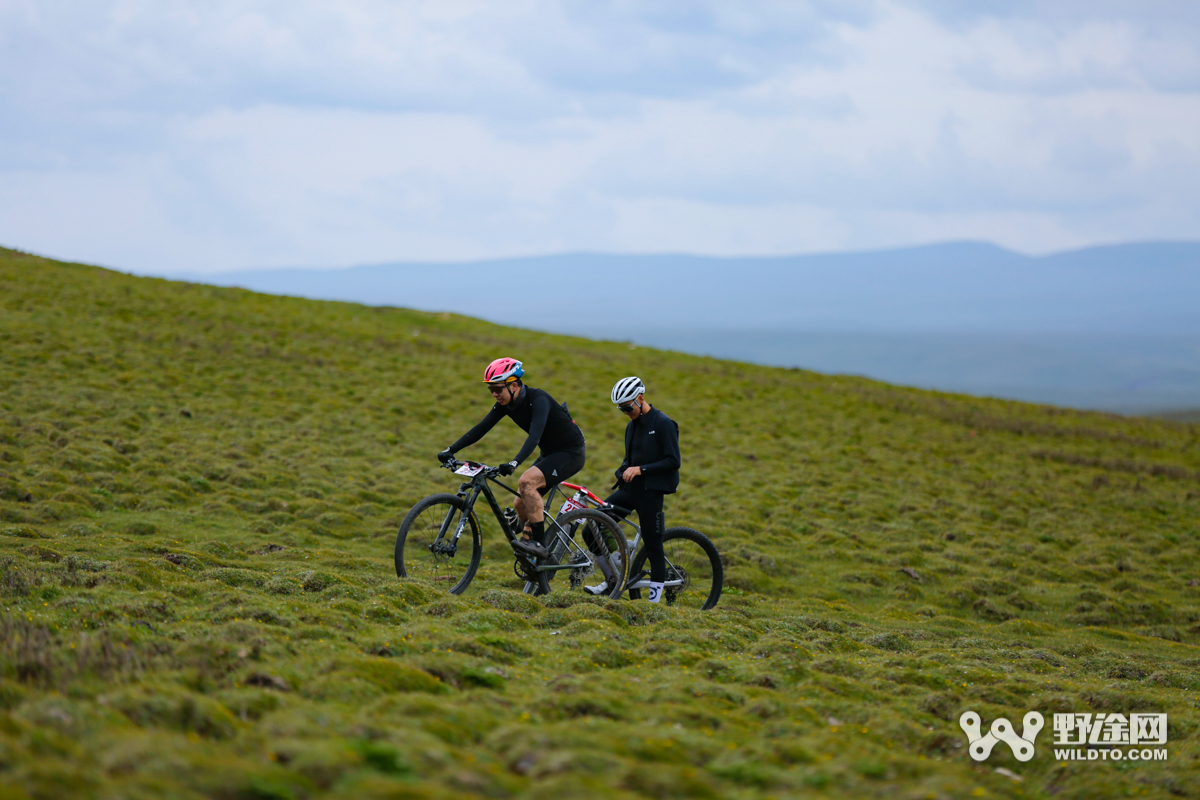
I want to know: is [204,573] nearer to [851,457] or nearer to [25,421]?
[25,421]

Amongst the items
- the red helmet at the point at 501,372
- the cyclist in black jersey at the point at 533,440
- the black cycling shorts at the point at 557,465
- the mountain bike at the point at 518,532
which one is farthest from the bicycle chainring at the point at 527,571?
the red helmet at the point at 501,372

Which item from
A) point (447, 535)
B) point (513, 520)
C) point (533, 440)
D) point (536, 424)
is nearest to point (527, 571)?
point (513, 520)

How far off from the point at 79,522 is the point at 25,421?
8.23 m

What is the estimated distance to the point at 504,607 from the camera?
1085 cm

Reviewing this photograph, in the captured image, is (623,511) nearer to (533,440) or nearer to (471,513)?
(533,440)

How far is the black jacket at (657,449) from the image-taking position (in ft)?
37.3

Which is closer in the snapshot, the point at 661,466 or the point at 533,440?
the point at 533,440

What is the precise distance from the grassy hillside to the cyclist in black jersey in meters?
1.13

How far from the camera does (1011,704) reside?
832cm

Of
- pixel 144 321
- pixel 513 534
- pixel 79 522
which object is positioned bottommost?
pixel 79 522

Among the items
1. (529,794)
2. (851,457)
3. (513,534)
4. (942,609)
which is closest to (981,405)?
(851,457)

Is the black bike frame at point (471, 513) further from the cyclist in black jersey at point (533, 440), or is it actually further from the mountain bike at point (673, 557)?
the mountain bike at point (673, 557)

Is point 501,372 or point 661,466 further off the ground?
point 501,372

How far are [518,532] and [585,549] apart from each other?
3.25ft
